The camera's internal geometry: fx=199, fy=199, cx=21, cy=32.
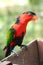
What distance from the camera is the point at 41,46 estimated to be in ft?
4.01

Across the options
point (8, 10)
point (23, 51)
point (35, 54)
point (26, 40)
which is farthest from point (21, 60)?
point (8, 10)

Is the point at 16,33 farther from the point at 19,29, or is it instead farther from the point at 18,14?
the point at 18,14

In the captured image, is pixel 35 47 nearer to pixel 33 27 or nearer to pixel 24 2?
pixel 33 27

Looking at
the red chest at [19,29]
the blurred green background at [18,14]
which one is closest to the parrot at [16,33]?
the red chest at [19,29]

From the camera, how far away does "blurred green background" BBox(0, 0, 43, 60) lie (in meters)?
1.35

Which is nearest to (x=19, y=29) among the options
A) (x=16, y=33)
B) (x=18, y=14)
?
(x=16, y=33)

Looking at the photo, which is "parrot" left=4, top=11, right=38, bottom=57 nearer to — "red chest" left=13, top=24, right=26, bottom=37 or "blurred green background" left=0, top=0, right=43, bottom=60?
"red chest" left=13, top=24, right=26, bottom=37

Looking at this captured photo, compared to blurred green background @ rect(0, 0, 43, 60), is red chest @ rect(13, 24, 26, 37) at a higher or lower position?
lower

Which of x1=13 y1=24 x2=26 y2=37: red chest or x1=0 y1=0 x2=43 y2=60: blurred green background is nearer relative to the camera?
x1=13 y1=24 x2=26 y2=37: red chest

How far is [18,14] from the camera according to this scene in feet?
4.41

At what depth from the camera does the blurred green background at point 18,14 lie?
1.35m

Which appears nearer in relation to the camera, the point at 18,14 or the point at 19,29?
the point at 19,29

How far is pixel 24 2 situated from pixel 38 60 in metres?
0.43

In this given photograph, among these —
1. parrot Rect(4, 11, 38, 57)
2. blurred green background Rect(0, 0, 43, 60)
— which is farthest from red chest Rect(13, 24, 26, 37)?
blurred green background Rect(0, 0, 43, 60)
